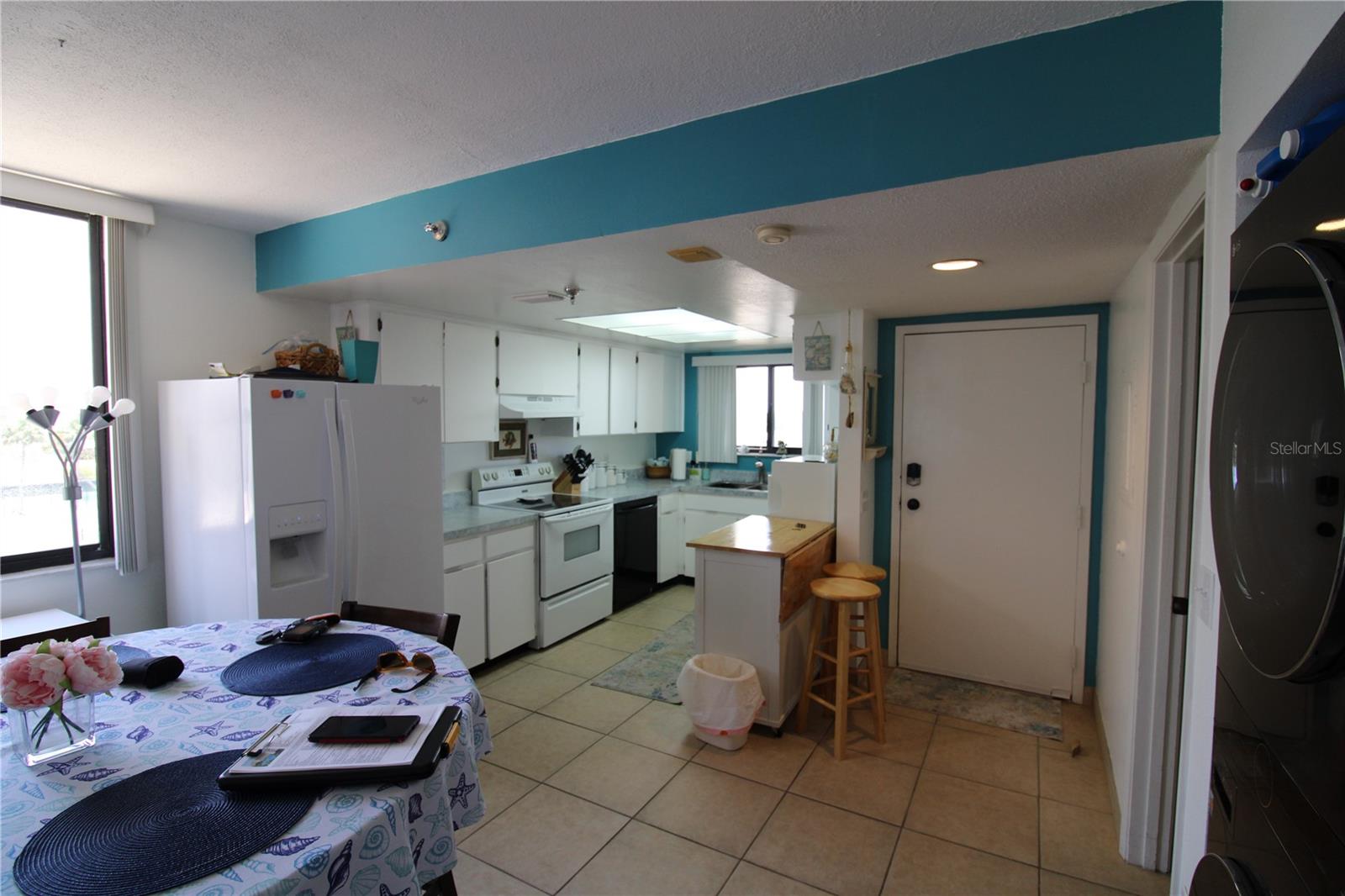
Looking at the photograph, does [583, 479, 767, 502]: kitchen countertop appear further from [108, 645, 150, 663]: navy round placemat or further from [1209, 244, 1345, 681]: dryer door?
[1209, 244, 1345, 681]: dryer door

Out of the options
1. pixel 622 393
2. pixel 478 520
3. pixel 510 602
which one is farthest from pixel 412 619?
pixel 622 393

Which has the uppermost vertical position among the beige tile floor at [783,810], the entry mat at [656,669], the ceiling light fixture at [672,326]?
the ceiling light fixture at [672,326]

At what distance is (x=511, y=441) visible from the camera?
4.73m

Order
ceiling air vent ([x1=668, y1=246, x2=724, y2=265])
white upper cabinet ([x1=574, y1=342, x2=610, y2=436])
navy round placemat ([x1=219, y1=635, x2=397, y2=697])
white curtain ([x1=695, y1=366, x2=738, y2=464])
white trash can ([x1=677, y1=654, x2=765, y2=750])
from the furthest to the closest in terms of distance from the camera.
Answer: white curtain ([x1=695, y1=366, x2=738, y2=464]), white upper cabinet ([x1=574, y1=342, x2=610, y2=436]), white trash can ([x1=677, y1=654, x2=765, y2=750]), ceiling air vent ([x1=668, y1=246, x2=724, y2=265]), navy round placemat ([x1=219, y1=635, x2=397, y2=697])

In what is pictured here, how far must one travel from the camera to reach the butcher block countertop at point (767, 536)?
306 centimetres

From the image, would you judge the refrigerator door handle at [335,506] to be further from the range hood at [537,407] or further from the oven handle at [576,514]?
the range hood at [537,407]

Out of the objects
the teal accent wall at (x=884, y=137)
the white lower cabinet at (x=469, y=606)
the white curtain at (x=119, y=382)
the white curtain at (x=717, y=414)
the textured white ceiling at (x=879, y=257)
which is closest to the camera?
the teal accent wall at (x=884, y=137)

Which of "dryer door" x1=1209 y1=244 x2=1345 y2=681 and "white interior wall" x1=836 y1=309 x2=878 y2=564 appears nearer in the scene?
"dryer door" x1=1209 y1=244 x2=1345 y2=681

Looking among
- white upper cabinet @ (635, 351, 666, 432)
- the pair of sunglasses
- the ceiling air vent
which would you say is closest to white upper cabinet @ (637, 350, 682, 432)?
white upper cabinet @ (635, 351, 666, 432)

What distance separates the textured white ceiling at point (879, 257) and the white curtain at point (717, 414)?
203 centimetres

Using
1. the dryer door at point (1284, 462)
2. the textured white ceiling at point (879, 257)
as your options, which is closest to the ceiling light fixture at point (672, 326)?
the textured white ceiling at point (879, 257)

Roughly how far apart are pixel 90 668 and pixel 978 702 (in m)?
3.58

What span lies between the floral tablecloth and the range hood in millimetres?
2618

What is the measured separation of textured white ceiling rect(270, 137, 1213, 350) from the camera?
1702 millimetres
